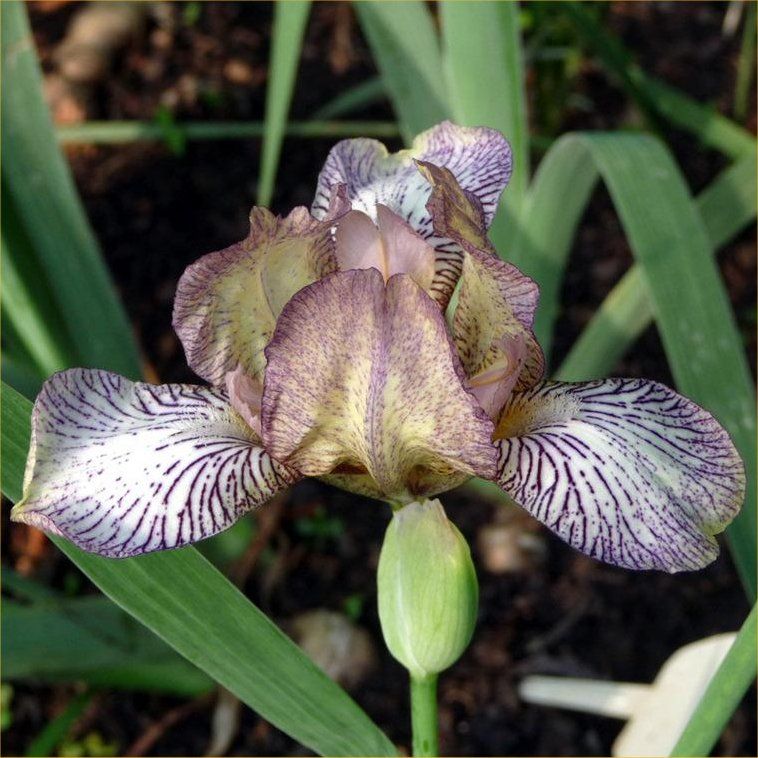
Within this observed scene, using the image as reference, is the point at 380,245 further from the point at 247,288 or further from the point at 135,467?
the point at 135,467

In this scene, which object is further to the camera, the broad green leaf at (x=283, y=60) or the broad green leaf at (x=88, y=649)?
the broad green leaf at (x=283, y=60)

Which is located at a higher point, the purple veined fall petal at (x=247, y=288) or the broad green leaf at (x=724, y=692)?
the purple veined fall petal at (x=247, y=288)

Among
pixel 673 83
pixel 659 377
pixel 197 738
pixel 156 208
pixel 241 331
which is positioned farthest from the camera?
pixel 673 83

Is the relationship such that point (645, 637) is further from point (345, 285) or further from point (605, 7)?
point (605, 7)

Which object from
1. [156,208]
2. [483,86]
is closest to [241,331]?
Result: [483,86]

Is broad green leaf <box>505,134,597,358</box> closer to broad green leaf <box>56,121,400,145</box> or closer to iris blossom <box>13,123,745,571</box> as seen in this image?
iris blossom <box>13,123,745,571</box>

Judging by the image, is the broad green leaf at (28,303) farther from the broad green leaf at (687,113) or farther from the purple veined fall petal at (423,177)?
the broad green leaf at (687,113)

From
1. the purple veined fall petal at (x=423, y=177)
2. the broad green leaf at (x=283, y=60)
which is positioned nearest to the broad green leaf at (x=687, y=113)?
the broad green leaf at (x=283, y=60)
